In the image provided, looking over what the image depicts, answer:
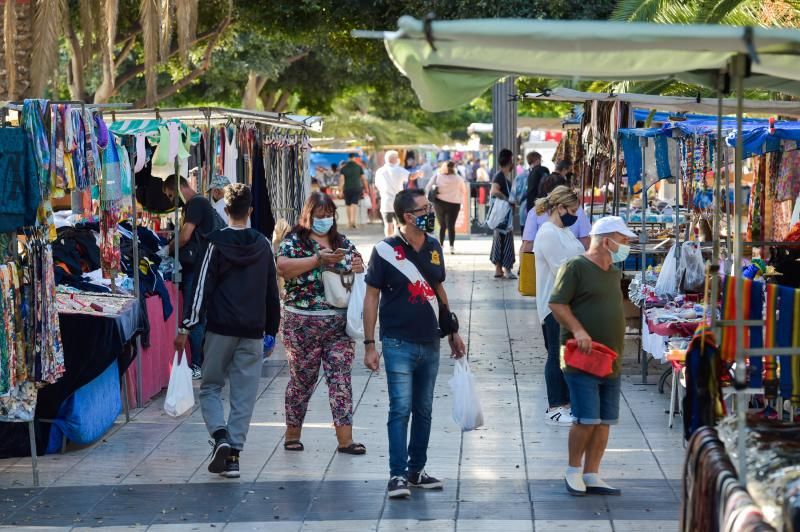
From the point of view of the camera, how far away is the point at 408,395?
23.4ft

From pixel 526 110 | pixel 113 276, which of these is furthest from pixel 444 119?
pixel 113 276

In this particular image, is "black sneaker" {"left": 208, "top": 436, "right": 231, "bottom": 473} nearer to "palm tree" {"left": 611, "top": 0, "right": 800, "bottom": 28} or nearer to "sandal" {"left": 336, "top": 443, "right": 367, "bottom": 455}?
"sandal" {"left": 336, "top": 443, "right": 367, "bottom": 455}

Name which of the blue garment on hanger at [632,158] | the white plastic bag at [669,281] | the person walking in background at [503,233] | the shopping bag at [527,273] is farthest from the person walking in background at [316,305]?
the person walking in background at [503,233]

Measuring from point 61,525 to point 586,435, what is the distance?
2.99 metres

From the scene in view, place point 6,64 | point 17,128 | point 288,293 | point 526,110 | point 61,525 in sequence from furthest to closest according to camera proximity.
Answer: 1. point 526,110
2. point 6,64
3. point 288,293
4. point 17,128
5. point 61,525

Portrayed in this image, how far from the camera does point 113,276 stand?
9625 mm

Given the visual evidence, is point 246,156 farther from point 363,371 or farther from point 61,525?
point 61,525

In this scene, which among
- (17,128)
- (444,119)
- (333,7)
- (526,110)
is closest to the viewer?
(17,128)

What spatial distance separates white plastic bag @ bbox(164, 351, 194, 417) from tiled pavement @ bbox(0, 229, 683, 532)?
1.34 feet

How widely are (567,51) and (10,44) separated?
39.3 ft

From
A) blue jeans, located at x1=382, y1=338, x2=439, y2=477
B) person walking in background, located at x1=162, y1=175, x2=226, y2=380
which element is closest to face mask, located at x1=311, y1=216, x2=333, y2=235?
blue jeans, located at x1=382, y1=338, x2=439, y2=477

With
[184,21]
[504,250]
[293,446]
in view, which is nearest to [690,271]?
[293,446]

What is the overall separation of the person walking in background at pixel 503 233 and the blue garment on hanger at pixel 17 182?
11.0 m

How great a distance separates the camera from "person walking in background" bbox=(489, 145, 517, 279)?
18109 mm
